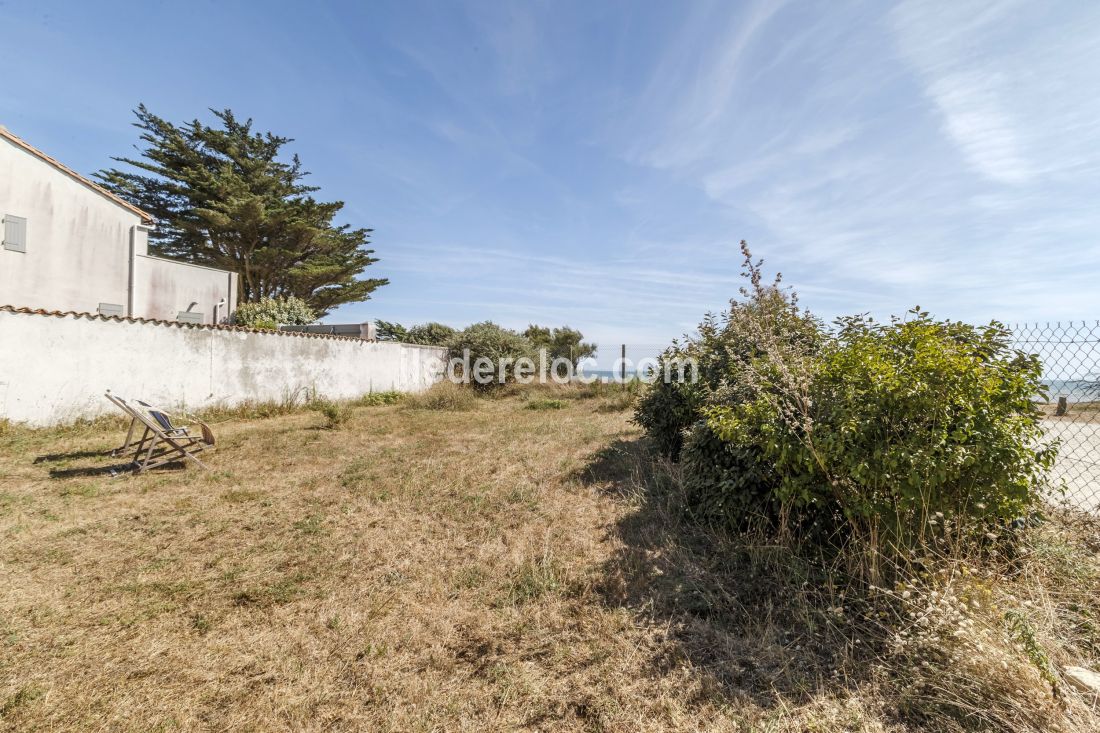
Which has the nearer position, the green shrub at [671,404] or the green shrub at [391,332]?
the green shrub at [671,404]

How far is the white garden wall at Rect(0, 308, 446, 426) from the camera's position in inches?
283

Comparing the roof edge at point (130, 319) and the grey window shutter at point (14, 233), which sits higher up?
the grey window shutter at point (14, 233)

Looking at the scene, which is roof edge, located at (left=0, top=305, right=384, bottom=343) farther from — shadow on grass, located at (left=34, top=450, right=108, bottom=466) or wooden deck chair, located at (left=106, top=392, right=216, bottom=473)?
wooden deck chair, located at (left=106, top=392, right=216, bottom=473)

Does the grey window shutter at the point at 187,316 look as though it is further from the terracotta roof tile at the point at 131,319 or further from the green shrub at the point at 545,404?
the green shrub at the point at 545,404

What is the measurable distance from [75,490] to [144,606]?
3.37m

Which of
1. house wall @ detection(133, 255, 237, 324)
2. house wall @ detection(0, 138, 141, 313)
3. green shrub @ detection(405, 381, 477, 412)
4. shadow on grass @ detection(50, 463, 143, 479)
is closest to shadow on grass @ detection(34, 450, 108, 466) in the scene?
shadow on grass @ detection(50, 463, 143, 479)

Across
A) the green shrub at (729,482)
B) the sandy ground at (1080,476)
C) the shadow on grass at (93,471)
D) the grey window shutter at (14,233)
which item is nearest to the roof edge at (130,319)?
the shadow on grass at (93,471)

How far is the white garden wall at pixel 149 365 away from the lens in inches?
283

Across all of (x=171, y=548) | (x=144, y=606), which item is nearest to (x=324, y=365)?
(x=171, y=548)

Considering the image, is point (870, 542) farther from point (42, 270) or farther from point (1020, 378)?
point (42, 270)

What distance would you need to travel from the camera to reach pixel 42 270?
1198 centimetres

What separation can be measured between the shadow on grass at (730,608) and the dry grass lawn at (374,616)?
0.05ft

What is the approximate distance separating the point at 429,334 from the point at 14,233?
12.9 m

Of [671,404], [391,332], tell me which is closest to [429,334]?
[391,332]
